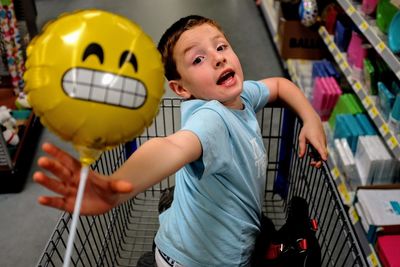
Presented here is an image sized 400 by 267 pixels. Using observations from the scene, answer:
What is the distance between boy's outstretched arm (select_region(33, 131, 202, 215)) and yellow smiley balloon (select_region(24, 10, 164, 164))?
0.04 m

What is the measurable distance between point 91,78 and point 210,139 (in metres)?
0.39

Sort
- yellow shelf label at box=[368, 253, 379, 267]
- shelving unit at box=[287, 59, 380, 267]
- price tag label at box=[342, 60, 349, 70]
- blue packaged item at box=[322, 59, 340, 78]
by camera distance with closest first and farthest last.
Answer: yellow shelf label at box=[368, 253, 379, 267]
shelving unit at box=[287, 59, 380, 267]
price tag label at box=[342, 60, 349, 70]
blue packaged item at box=[322, 59, 340, 78]

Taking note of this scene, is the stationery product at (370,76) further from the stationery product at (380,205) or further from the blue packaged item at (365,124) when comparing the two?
the stationery product at (380,205)

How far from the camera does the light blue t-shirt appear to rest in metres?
1.18

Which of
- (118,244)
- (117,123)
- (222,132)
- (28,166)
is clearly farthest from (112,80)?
(28,166)

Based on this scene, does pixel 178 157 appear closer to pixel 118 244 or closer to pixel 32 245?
pixel 118 244

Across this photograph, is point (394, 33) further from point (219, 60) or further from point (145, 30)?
point (145, 30)

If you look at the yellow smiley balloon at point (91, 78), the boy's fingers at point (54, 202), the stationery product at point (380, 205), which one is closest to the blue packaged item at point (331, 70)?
the stationery product at point (380, 205)

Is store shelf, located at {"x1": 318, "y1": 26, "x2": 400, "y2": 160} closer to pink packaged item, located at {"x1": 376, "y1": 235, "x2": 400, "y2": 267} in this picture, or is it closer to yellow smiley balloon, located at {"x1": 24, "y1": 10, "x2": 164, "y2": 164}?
pink packaged item, located at {"x1": 376, "y1": 235, "x2": 400, "y2": 267}

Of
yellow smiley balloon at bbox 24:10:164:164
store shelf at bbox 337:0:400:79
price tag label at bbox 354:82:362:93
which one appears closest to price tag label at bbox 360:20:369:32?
store shelf at bbox 337:0:400:79

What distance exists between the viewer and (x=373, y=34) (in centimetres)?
205

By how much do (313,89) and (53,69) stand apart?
2299 millimetres

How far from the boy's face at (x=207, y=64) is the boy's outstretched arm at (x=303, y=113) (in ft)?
1.14

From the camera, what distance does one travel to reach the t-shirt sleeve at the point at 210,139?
99 cm
